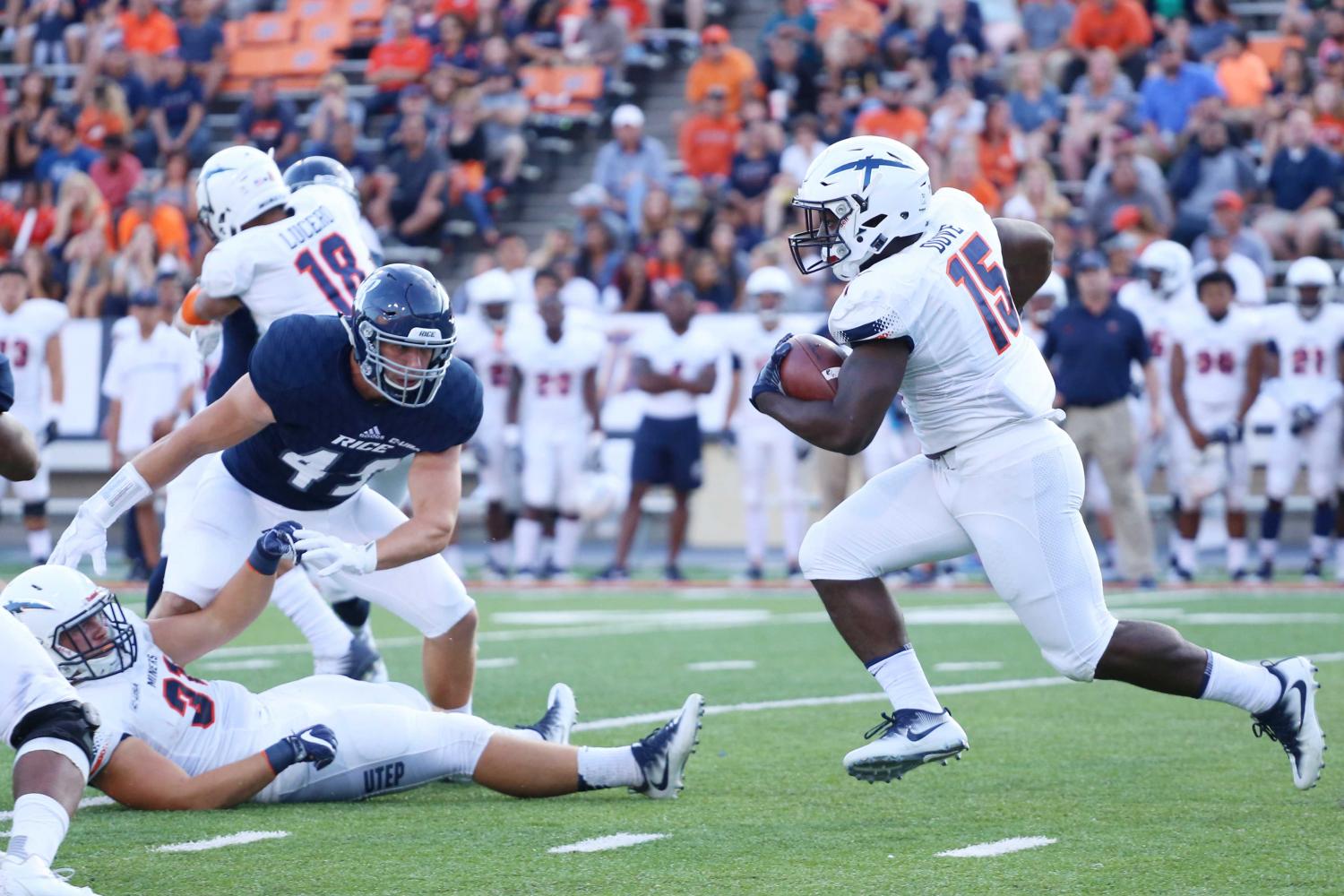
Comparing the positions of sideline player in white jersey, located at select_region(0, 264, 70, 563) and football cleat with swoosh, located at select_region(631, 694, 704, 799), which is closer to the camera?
football cleat with swoosh, located at select_region(631, 694, 704, 799)

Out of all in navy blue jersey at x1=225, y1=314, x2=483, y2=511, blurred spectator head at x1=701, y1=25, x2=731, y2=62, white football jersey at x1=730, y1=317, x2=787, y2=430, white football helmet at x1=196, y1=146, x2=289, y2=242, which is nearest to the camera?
navy blue jersey at x1=225, y1=314, x2=483, y2=511

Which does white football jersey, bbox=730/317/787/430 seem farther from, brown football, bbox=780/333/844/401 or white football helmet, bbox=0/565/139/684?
white football helmet, bbox=0/565/139/684

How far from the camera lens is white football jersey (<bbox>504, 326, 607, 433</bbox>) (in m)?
12.0

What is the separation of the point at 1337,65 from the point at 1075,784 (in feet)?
31.2

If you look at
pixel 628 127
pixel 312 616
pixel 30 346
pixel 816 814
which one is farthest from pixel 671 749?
pixel 628 127

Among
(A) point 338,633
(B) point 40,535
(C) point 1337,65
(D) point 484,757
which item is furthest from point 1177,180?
(D) point 484,757

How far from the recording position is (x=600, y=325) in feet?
41.5

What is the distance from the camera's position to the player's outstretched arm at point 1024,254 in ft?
16.4

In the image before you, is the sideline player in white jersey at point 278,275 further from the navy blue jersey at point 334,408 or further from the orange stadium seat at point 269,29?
the orange stadium seat at point 269,29

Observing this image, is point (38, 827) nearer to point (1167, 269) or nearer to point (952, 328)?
point (952, 328)

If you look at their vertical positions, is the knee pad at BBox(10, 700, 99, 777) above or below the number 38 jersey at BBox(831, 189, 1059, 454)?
below

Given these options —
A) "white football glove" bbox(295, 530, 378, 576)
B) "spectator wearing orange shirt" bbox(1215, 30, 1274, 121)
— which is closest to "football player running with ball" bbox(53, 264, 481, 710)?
"white football glove" bbox(295, 530, 378, 576)

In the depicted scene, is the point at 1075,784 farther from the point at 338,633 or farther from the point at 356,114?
the point at 356,114

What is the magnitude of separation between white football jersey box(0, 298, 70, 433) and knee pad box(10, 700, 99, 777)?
8.75 m
